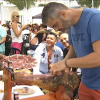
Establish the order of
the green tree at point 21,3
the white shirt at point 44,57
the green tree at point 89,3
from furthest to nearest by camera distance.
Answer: the green tree at point 21,3 → the green tree at point 89,3 → the white shirt at point 44,57

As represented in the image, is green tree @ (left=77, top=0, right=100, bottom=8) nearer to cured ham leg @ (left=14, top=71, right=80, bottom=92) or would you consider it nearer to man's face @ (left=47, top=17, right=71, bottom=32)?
man's face @ (left=47, top=17, right=71, bottom=32)

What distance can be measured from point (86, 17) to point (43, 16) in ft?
1.04

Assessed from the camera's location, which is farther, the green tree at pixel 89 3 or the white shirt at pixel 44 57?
the green tree at pixel 89 3

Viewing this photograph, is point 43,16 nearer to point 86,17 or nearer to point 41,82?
point 86,17

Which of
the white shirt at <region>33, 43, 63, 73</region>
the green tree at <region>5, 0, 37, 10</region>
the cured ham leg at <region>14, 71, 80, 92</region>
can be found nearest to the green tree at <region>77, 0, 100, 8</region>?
the white shirt at <region>33, 43, 63, 73</region>

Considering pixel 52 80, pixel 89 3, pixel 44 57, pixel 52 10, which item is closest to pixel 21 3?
pixel 89 3

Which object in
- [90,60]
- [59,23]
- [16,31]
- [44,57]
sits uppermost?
[59,23]

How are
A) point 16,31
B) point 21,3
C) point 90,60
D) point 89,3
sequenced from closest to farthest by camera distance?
point 90,60 < point 16,31 < point 89,3 < point 21,3

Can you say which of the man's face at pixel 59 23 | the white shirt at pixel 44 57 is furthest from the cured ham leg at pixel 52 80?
the white shirt at pixel 44 57

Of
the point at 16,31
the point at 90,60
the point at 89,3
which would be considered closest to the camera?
the point at 90,60

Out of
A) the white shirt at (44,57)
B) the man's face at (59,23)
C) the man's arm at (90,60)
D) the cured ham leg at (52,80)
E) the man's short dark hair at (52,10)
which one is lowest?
the white shirt at (44,57)

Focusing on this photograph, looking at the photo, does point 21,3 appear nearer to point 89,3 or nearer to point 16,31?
point 89,3

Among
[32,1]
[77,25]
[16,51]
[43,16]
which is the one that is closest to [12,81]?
[43,16]

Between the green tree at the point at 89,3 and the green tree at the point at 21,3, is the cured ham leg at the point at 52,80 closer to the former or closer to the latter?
the green tree at the point at 89,3
